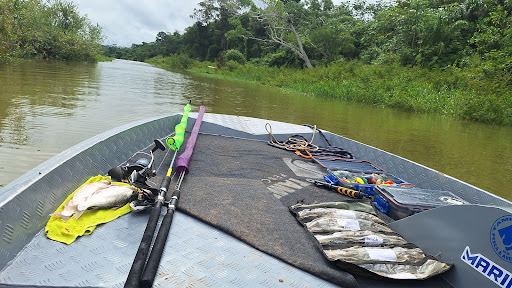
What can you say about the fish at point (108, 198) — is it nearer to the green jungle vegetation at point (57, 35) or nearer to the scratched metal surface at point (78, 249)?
the scratched metal surface at point (78, 249)

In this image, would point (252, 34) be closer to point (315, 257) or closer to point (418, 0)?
point (418, 0)

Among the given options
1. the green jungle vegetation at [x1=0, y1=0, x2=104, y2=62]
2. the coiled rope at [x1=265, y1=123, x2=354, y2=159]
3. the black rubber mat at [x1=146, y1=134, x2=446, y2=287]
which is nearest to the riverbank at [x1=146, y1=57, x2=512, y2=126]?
the coiled rope at [x1=265, y1=123, x2=354, y2=159]

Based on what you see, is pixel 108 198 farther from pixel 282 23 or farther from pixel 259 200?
pixel 282 23

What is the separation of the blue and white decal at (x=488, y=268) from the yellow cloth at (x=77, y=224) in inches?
57.3

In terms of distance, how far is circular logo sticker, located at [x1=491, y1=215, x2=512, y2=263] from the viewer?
1.13 metres

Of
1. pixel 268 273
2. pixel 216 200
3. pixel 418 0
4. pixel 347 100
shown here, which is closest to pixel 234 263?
pixel 268 273

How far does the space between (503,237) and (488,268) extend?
0.14 metres

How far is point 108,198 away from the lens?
155 cm

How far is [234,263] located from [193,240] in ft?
0.75

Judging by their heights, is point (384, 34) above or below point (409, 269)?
above

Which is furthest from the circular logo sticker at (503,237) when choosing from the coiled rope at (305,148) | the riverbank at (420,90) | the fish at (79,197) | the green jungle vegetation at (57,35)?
the green jungle vegetation at (57,35)

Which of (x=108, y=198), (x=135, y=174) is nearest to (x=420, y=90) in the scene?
(x=135, y=174)

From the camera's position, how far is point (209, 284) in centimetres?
118

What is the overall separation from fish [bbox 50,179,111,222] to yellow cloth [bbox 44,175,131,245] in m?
0.02
